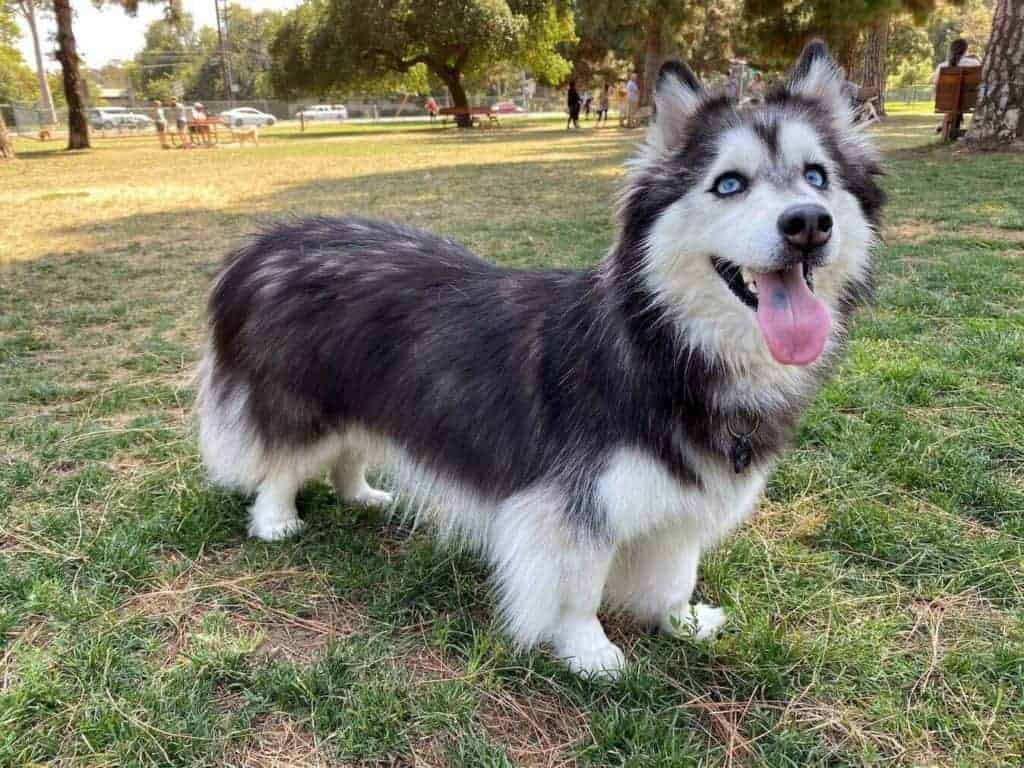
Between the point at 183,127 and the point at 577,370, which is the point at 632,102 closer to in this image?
the point at 183,127

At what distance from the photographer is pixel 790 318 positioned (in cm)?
204

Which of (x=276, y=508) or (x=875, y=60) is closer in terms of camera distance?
(x=276, y=508)

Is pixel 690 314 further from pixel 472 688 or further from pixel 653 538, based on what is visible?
pixel 472 688

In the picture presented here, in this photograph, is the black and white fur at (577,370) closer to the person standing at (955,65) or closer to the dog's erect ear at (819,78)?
the dog's erect ear at (819,78)

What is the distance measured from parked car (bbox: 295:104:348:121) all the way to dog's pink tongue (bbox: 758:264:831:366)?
221 ft

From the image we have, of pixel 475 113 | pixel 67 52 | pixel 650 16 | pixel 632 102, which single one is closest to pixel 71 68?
pixel 67 52

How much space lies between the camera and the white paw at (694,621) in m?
2.60

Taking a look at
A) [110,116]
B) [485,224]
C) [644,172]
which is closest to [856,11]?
[485,224]

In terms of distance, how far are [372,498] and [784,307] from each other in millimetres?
2275

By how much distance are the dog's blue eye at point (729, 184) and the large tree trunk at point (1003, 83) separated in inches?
505

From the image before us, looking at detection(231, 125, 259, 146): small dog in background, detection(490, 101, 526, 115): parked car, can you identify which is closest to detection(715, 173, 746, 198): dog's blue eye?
detection(231, 125, 259, 146): small dog in background

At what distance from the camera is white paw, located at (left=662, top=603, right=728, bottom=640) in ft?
8.52

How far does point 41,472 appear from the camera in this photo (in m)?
3.67

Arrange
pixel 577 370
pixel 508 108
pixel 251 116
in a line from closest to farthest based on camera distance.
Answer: pixel 577 370
pixel 251 116
pixel 508 108
